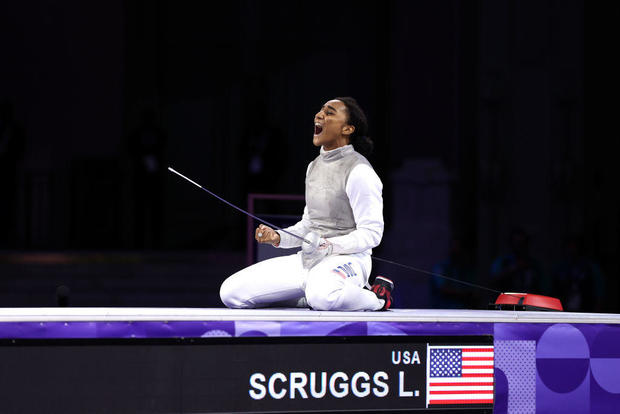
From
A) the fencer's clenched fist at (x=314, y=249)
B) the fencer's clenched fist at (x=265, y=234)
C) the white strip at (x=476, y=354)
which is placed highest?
the fencer's clenched fist at (x=265, y=234)

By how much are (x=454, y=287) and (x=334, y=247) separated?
189 inches

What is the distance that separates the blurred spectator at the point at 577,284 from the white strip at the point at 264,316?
4919 mm

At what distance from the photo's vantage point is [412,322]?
4230 mm

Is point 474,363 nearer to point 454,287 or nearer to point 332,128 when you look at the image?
point 332,128

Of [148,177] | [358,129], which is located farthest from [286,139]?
[358,129]

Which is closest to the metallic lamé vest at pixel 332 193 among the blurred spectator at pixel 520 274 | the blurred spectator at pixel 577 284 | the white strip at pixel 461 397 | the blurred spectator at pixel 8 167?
the white strip at pixel 461 397

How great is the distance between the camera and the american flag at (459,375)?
4.23 metres

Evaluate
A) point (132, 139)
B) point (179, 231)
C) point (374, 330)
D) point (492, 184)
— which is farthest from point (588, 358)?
point (179, 231)

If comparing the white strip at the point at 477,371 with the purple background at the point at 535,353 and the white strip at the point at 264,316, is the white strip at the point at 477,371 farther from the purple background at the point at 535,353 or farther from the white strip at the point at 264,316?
the white strip at the point at 264,316

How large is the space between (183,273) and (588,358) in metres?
7.73

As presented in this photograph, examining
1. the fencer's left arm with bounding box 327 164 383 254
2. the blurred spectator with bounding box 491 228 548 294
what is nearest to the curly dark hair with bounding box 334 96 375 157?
the fencer's left arm with bounding box 327 164 383 254

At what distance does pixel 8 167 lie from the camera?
13.6 meters

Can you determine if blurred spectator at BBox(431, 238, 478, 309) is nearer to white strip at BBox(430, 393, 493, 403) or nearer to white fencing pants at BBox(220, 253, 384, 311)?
white fencing pants at BBox(220, 253, 384, 311)

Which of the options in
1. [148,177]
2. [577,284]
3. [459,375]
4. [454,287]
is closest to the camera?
[459,375]
